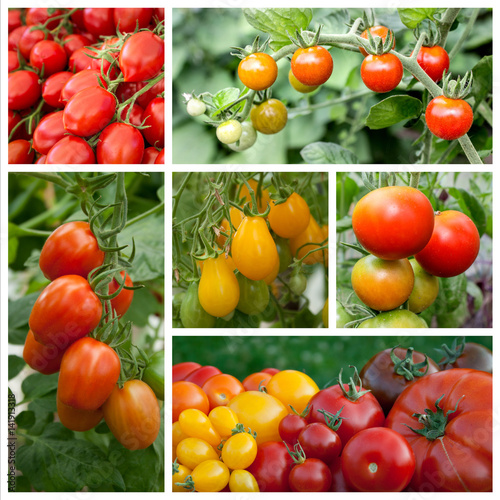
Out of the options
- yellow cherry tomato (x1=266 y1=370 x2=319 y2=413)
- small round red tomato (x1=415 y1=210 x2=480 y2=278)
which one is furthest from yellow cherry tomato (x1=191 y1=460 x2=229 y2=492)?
small round red tomato (x1=415 y1=210 x2=480 y2=278)

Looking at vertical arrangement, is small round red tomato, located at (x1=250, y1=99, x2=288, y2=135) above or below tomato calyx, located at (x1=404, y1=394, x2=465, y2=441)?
above

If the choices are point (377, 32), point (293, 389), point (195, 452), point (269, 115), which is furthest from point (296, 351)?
point (377, 32)

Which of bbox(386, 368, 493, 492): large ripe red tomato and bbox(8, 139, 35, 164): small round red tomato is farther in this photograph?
bbox(8, 139, 35, 164): small round red tomato

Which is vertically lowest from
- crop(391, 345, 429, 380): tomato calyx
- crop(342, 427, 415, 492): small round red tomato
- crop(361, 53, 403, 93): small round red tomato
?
crop(342, 427, 415, 492): small round red tomato

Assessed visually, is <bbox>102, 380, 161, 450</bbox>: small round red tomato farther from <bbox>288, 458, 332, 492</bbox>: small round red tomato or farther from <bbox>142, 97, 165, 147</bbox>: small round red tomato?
<bbox>142, 97, 165, 147</bbox>: small round red tomato

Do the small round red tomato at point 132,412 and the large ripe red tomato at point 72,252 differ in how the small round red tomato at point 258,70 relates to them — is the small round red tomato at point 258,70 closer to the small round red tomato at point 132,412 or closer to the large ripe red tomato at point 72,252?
the large ripe red tomato at point 72,252

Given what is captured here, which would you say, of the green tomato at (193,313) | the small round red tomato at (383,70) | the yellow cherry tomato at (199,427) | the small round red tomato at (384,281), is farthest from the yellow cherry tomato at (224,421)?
the small round red tomato at (383,70)

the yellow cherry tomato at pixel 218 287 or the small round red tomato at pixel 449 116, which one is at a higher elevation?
the small round red tomato at pixel 449 116
